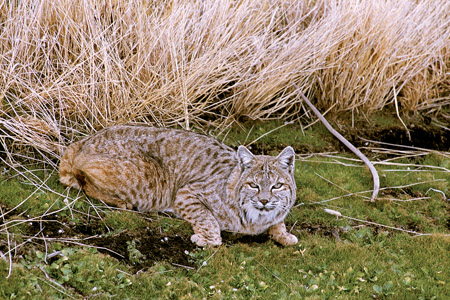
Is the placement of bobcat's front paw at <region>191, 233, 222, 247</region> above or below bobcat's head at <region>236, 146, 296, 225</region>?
below

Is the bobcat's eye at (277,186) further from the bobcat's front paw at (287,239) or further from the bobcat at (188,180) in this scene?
the bobcat's front paw at (287,239)

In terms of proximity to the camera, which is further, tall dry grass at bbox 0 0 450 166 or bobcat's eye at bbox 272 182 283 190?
tall dry grass at bbox 0 0 450 166

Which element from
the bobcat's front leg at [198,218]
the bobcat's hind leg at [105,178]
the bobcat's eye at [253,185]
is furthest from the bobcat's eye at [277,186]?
the bobcat's hind leg at [105,178]

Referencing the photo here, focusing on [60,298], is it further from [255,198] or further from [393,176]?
[393,176]

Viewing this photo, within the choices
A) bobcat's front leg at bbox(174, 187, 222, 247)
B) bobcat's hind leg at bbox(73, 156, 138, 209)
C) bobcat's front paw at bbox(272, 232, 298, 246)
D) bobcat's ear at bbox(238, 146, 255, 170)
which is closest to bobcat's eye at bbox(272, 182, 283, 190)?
bobcat's ear at bbox(238, 146, 255, 170)

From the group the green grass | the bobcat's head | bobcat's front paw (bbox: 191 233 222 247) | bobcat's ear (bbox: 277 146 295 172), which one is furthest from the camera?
bobcat's ear (bbox: 277 146 295 172)

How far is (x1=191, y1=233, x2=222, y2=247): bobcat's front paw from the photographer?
633 cm

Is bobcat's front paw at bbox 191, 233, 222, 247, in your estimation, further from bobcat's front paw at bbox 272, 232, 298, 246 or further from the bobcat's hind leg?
the bobcat's hind leg

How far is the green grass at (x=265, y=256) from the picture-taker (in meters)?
5.45

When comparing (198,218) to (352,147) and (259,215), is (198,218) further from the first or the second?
(352,147)

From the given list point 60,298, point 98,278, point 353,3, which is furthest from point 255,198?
point 353,3

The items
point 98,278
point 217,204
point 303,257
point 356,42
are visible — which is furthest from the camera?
point 356,42

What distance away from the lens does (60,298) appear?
5.14 m

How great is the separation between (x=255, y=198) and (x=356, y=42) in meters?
3.59
